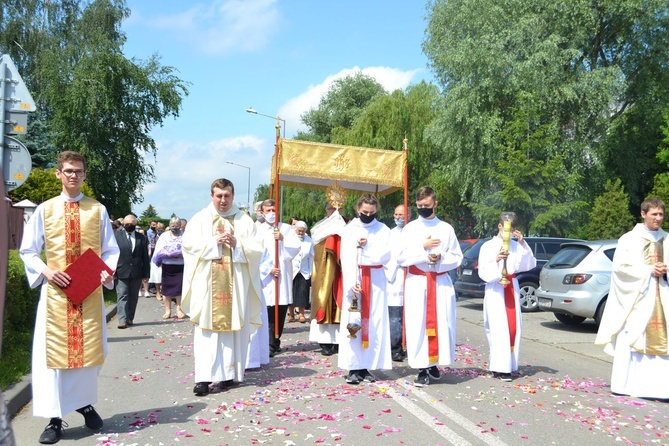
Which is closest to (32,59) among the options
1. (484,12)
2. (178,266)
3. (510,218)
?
(484,12)

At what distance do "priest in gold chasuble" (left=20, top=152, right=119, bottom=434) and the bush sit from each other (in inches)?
67.9

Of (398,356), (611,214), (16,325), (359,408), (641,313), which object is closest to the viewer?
(359,408)

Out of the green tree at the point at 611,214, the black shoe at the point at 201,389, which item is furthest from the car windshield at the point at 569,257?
the green tree at the point at 611,214

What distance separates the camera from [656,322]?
7.52 meters

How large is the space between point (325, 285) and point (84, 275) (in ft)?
13.9

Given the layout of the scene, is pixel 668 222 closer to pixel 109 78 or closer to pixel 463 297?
pixel 463 297

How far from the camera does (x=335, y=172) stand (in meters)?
11.0

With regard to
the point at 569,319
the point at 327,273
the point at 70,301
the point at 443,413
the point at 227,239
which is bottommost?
the point at 443,413

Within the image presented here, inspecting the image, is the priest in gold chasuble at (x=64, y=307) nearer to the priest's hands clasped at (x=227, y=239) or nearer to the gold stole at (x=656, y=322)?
the priest's hands clasped at (x=227, y=239)

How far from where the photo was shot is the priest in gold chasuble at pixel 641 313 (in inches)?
293

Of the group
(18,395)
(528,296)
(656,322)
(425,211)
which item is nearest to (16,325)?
(18,395)

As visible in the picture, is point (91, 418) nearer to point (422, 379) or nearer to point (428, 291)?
point (422, 379)

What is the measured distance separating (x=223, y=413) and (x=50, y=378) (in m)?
1.57

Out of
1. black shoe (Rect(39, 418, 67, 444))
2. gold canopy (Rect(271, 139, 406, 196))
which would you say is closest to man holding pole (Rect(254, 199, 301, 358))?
gold canopy (Rect(271, 139, 406, 196))
